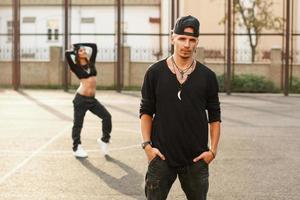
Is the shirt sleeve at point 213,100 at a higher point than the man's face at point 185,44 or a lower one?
lower

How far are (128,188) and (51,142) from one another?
436 cm

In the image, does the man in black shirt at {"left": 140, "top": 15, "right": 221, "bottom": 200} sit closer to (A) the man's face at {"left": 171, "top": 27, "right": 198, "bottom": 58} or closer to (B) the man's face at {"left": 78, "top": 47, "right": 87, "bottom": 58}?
(A) the man's face at {"left": 171, "top": 27, "right": 198, "bottom": 58}

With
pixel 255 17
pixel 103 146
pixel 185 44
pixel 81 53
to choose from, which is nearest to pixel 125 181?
pixel 103 146

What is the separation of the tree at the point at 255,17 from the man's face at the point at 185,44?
86.3 ft

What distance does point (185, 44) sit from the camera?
15.1 ft

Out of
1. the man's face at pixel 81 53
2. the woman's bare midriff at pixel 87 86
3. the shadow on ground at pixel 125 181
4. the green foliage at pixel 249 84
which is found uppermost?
the man's face at pixel 81 53

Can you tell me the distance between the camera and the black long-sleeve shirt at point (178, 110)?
4648 millimetres

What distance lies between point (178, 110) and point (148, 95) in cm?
26

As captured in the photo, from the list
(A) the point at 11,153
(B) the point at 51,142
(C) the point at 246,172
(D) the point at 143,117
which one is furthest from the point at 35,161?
(D) the point at 143,117

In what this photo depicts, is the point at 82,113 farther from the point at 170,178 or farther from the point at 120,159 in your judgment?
the point at 170,178

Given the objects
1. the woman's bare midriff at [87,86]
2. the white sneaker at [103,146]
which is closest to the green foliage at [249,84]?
the white sneaker at [103,146]

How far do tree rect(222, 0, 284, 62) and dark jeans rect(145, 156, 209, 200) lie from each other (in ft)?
86.4

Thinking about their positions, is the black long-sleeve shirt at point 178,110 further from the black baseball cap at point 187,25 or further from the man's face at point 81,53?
the man's face at point 81,53

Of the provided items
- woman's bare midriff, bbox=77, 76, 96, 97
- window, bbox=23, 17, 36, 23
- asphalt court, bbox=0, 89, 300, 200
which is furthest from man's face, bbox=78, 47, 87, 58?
window, bbox=23, 17, 36, 23
